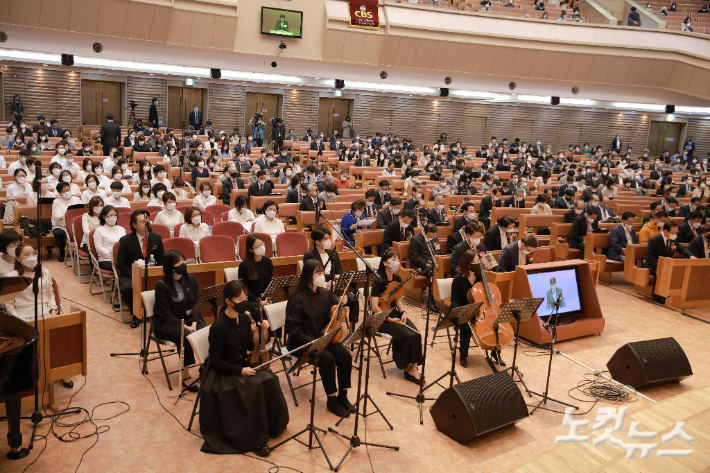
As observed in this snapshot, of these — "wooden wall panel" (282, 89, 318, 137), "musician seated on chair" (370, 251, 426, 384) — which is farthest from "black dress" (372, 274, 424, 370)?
"wooden wall panel" (282, 89, 318, 137)

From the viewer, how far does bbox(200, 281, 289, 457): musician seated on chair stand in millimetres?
4609

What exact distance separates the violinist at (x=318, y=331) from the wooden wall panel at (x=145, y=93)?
742 inches

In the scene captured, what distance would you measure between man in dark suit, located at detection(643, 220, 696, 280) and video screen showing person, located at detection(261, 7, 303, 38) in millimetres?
14470

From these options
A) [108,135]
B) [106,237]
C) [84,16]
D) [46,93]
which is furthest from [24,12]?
[106,237]

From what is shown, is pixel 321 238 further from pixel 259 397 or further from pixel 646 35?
pixel 646 35

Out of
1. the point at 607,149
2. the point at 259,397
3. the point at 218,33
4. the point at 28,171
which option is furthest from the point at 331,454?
the point at 607,149

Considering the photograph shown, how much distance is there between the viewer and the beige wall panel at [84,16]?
17.0 meters

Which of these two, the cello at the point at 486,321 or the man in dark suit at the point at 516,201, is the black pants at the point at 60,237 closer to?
the cello at the point at 486,321

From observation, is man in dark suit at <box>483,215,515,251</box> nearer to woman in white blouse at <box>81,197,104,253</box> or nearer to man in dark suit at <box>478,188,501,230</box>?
man in dark suit at <box>478,188,501,230</box>

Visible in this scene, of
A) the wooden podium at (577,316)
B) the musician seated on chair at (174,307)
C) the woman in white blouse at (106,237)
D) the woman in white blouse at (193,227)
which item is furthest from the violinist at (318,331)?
the woman in white blouse at (106,237)

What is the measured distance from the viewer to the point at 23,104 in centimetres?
2066

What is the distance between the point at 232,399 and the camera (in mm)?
4625

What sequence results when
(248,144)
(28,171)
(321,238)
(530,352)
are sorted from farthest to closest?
(248,144), (28,171), (530,352), (321,238)

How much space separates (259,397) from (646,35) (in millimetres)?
24077
